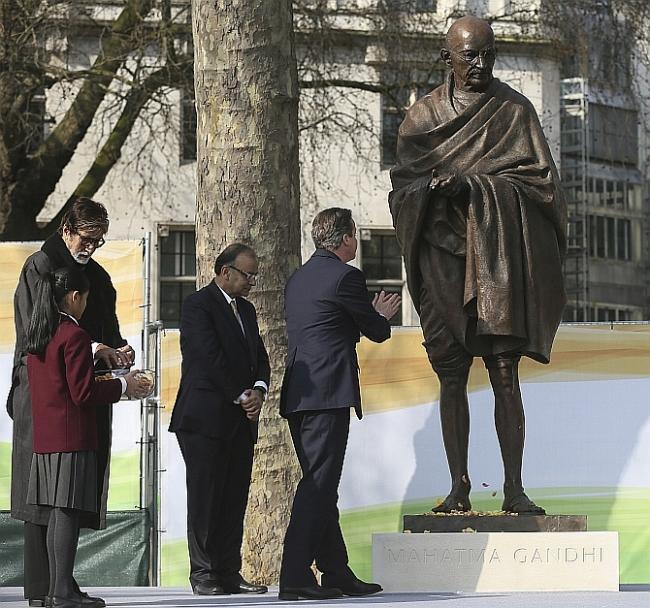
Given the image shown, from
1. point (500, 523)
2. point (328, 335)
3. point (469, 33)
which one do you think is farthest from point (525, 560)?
point (469, 33)

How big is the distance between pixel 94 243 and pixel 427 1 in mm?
13539

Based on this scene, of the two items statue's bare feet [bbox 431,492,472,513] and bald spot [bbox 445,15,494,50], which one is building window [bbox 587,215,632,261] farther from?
statue's bare feet [bbox 431,492,472,513]

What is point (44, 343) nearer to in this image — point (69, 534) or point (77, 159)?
point (69, 534)

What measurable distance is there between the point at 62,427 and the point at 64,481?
239 millimetres

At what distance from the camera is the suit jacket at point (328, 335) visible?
26.1 feet

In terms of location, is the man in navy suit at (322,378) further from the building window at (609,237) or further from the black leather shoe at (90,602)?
the building window at (609,237)

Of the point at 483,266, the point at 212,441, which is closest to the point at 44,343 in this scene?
the point at 212,441

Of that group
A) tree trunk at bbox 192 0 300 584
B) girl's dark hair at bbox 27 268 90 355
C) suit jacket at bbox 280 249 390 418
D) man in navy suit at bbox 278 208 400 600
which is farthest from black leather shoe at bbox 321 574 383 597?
tree trunk at bbox 192 0 300 584

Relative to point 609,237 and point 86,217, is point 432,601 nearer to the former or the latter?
point 86,217

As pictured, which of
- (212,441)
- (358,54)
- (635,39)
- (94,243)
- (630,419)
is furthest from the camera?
(358,54)

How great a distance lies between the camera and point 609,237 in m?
43.2

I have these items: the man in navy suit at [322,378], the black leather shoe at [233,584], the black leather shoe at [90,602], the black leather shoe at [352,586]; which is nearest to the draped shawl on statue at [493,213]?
the man in navy suit at [322,378]

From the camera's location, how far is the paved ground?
707cm

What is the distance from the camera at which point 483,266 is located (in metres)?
8.22
